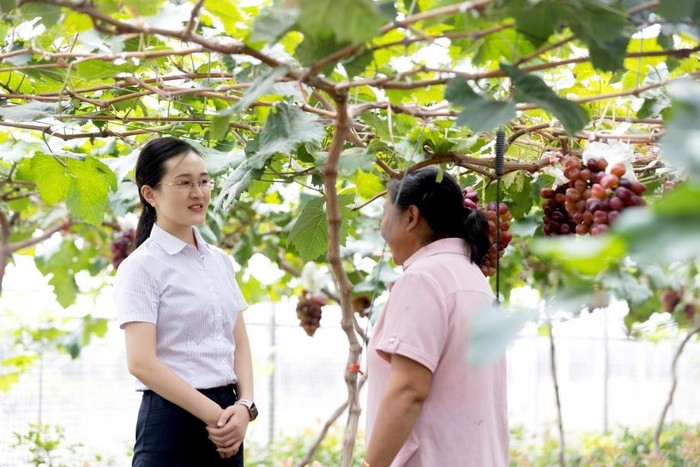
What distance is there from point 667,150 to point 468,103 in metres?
0.55

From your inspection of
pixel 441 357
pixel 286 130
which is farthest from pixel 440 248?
pixel 286 130

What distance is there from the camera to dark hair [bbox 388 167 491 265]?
1.73 meters

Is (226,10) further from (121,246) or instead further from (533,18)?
(121,246)

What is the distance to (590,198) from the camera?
4.43ft

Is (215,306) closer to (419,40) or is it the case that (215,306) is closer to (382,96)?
(382,96)

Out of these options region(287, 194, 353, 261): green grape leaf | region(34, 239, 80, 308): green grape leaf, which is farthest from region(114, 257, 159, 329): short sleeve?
region(34, 239, 80, 308): green grape leaf

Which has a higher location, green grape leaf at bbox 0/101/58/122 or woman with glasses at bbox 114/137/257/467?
green grape leaf at bbox 0/101/58/122

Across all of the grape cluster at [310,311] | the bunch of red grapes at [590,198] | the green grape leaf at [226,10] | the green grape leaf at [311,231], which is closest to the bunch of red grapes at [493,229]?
the bunch of red grapes at [590,198]

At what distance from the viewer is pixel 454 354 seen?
5.38 feet

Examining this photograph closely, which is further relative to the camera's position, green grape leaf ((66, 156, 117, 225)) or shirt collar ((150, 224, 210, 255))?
green grape leaf ((66, 156, 117, 225))

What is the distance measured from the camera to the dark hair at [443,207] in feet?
5.69

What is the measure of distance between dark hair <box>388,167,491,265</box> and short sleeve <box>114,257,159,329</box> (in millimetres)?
518

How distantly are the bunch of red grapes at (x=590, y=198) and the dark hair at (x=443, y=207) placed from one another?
148 mm

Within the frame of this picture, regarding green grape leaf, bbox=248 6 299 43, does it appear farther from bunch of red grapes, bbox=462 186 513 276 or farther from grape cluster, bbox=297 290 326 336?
grape cluster, bbox=297 290 326 336
